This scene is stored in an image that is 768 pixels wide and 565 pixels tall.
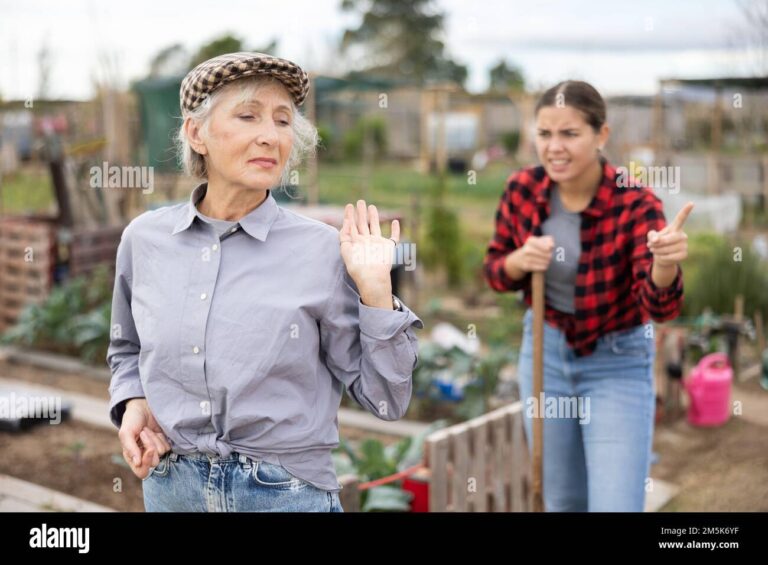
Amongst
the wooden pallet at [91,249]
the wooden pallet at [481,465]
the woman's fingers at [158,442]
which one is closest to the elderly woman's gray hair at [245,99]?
the woman's fingers at [158,442]

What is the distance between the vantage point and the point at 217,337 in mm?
2166

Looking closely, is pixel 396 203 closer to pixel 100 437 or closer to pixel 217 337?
pixel 100 437

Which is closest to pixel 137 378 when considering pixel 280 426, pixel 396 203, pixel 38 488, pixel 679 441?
pixel 280 426

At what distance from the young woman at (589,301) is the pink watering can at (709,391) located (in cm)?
325

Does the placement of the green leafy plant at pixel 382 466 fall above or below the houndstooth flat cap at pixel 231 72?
below

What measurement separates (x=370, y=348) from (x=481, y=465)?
217 centimetres

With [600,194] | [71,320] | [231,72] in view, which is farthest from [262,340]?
[71,320]

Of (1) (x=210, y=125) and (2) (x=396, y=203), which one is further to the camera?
(2) (x=396, y=203)

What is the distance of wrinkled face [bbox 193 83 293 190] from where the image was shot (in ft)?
7.21

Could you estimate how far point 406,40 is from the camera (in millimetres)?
37844

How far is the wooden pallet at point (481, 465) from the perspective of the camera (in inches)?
157

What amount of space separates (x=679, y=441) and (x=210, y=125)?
474 centimetres

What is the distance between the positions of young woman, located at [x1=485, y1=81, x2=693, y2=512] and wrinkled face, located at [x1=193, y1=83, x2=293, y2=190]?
126cm

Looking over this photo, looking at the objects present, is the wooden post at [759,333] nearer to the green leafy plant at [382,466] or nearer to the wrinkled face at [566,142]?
the green leafy plant at [382,466]
